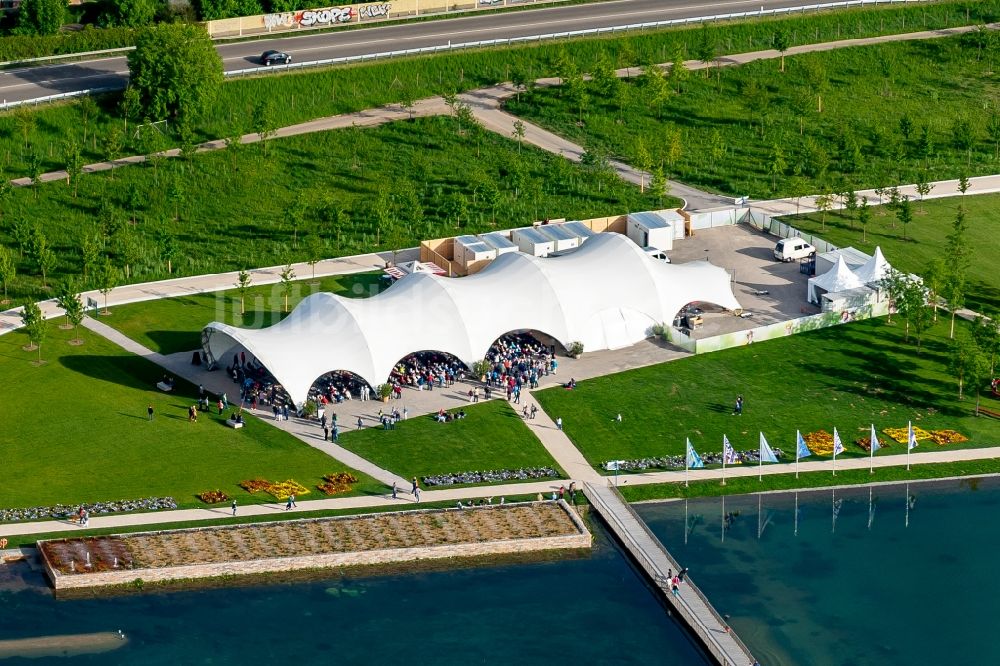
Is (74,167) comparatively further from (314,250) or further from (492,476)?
(492,476)

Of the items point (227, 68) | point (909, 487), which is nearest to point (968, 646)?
point (909, 487)

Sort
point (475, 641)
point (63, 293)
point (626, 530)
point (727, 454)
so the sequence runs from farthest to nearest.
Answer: point (63, 293)
point (727, 454)
point (626, 530)
point (475, 641)

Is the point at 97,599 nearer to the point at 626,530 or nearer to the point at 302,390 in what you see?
the point at 302,390

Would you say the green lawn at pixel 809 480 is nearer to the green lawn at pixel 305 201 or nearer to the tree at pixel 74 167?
the green lawn at pixel 305 201

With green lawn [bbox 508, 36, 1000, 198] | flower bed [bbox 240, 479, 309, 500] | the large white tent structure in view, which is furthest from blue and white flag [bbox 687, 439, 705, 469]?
green lawn [bbox 508, 36, 1000, 198]

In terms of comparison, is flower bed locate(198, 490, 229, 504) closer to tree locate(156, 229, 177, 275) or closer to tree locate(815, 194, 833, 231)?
tree locate(156, 229, 177, 275)

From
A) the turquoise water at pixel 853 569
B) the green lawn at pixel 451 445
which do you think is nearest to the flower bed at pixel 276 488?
the green lawn at pixel 451 445

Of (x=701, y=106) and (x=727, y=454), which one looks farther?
(x=701, y=106)
